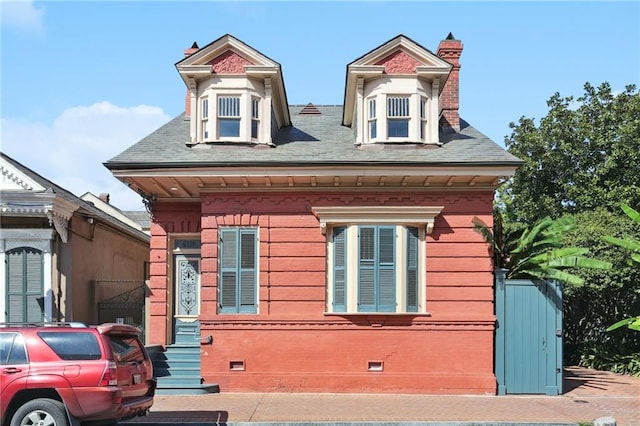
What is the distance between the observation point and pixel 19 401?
389 inches

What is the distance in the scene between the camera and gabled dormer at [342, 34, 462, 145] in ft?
52.6

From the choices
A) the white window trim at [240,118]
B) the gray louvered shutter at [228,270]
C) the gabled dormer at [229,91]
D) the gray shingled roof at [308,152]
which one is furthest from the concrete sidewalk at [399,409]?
the gabled dormer at [229,91]

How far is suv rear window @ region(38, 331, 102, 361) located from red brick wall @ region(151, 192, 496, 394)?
5.47 metres

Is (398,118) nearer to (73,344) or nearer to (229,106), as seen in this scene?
(229,106)

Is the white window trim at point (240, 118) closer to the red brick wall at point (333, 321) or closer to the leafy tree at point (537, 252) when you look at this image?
the red brick wall at point (333, 321)

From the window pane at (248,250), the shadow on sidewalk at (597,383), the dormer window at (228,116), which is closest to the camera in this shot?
the shadow on sidewalk at (597,383)

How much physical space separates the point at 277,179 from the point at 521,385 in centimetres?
700

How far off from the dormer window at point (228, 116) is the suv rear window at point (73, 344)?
7197 millimetres

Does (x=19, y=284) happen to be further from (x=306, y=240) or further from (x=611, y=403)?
(x=611, y=403)

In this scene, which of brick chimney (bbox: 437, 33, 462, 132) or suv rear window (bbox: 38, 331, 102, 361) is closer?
suv rear window (bbox: 38, 331, 102, 361)

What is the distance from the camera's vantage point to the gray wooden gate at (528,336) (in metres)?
15.1

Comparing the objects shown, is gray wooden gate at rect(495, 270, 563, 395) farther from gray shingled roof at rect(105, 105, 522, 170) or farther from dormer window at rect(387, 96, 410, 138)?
dormer window at rect(387, 96, 410, 138)

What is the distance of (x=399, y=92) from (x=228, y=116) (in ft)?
Answer: 13.2

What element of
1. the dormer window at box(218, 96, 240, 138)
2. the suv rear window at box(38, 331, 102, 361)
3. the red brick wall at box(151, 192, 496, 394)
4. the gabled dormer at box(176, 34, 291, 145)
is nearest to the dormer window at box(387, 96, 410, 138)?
the red brick wall at box(151, 192, 496, 394)
